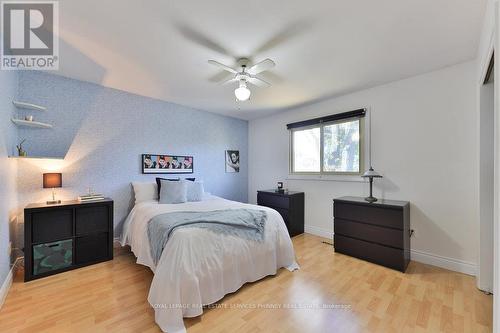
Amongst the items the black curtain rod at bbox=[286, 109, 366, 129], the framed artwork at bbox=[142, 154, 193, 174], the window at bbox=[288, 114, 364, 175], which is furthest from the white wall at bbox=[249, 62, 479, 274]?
the framed artwork at bbox=[142, 154, 193, 174]

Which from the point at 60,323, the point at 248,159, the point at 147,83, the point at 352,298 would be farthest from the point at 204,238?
the point at 248,159

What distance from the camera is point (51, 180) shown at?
99.7 inches

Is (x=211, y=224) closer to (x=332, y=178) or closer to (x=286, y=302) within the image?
(x=286, y=302)

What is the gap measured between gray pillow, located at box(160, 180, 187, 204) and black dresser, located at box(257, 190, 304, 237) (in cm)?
161

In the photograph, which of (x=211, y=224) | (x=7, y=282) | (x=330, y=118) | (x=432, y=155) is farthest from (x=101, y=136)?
(x=432, y=155)

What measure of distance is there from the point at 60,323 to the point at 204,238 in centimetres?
124

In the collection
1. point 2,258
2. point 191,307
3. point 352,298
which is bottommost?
point 352,298

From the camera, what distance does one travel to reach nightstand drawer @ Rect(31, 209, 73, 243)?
2270 mm

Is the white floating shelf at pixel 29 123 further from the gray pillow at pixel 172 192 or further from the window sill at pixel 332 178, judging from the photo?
the window sill at pixel 332 178

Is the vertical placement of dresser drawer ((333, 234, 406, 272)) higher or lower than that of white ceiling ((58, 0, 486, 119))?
lower

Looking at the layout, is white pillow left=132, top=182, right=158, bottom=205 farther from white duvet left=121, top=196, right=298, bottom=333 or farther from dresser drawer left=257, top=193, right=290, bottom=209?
dresser drawer left=257, top=193, right=290, bottom=209

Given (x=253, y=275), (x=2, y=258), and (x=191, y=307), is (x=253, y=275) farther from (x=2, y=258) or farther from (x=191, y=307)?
(x=2, y=258)

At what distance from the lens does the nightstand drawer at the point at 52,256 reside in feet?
7.37

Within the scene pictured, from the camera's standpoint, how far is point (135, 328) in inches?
61.0
